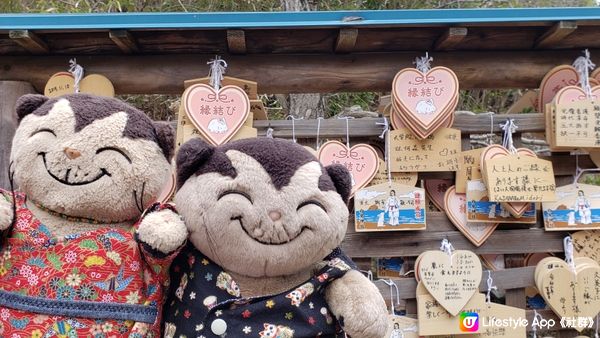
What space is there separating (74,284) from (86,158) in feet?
1.00

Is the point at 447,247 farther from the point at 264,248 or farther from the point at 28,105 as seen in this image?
the point at 28,105

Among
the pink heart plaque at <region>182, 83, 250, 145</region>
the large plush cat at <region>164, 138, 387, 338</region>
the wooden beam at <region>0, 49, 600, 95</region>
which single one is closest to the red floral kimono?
the large plush cat at <region>164, 138, 387, 338</region>

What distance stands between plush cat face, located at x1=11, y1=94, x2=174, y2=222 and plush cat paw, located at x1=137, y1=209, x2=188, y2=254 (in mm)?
113

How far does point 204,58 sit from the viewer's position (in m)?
2.47

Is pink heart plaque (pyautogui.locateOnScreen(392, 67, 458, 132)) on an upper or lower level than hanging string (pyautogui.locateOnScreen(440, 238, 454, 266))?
upper

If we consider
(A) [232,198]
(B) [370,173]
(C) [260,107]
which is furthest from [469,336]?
(A) [232,198]

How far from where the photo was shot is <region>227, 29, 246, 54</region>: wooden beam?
88.4 inches

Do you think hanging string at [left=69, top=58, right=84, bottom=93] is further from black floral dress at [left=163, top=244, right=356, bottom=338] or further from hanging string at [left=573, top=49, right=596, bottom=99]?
hanging string at [left=573, top=49, right=596, bottom=99]

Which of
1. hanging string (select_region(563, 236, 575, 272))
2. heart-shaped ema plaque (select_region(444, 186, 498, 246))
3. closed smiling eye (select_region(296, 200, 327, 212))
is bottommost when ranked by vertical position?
hanging string (select_region(563, 236, 575, 272))

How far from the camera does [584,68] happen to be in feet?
8.29

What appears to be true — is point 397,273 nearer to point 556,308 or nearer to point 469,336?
point 469,336

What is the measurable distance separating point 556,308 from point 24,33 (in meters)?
2.59

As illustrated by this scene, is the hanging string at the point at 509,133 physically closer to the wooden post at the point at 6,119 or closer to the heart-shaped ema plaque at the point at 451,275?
the heart-shaped ema plaque at the point at 451,275

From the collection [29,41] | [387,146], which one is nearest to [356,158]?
[387,146]
